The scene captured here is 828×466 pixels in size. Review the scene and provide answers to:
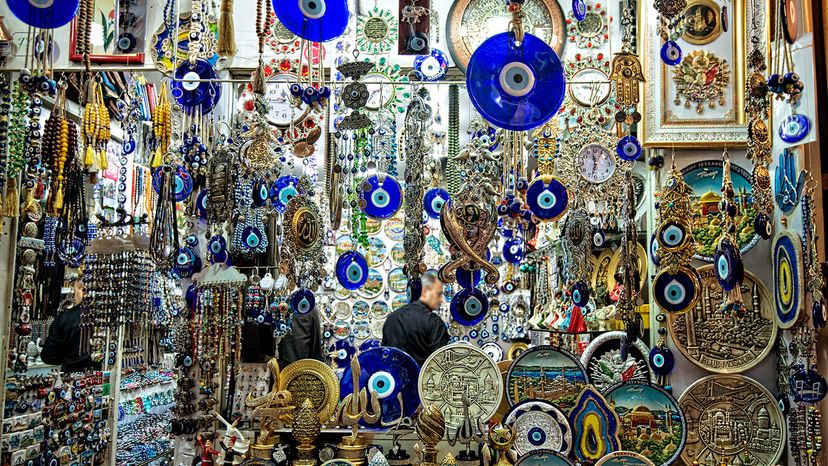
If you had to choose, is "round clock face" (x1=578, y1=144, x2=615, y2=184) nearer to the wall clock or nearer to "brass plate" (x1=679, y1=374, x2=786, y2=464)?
the wall clock

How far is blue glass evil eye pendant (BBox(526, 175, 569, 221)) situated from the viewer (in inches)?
120

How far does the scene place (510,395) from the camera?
2992mm

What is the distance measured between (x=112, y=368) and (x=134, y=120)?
4.45 ft

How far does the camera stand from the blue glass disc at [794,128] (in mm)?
2590

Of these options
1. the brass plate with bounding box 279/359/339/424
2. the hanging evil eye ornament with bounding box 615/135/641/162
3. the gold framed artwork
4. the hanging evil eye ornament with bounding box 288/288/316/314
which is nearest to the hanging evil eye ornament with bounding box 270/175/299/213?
the hanging evil eye ornament with bounding box 288/288/316/314

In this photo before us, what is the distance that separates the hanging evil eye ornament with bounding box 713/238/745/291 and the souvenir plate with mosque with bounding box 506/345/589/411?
70 cm

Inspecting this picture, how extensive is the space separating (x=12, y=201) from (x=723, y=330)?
3.13 meters

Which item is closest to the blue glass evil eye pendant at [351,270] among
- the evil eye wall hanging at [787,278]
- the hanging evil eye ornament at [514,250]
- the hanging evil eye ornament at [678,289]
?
the hanging evil eye ornament at [514,250]

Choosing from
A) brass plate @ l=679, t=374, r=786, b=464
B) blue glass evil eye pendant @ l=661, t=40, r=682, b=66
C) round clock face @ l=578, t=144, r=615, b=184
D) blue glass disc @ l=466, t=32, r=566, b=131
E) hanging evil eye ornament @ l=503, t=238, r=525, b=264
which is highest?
blue glass evil eye pendant @ l=661, t=40, r=682, b=66

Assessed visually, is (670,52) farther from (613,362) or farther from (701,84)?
(613,362)

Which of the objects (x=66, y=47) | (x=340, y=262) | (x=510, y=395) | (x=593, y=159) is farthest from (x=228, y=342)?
(x=593, y=159)

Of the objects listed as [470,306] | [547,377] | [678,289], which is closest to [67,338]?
[470,306]

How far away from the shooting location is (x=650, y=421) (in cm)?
286

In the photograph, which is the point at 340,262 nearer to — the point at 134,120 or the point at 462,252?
the point at 462,252
